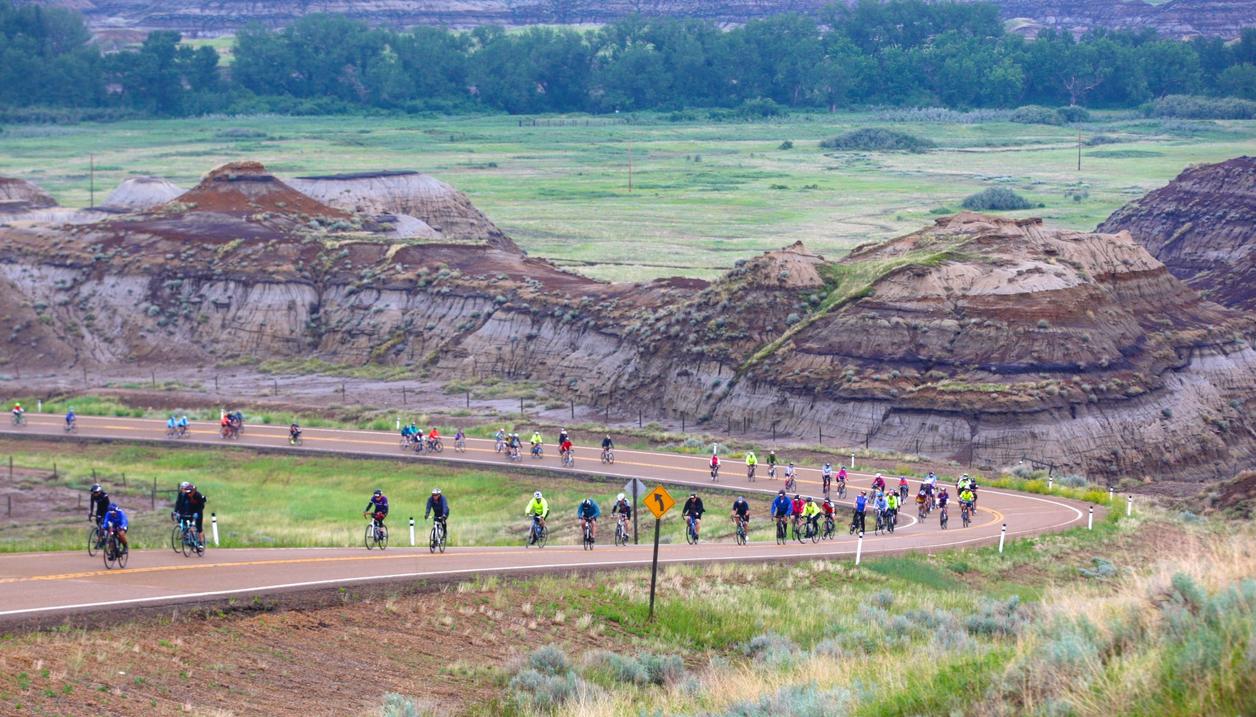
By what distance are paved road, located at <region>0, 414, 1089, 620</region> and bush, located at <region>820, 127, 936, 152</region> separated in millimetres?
141589

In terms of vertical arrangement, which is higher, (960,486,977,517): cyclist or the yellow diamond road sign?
the yellow diamond road sign

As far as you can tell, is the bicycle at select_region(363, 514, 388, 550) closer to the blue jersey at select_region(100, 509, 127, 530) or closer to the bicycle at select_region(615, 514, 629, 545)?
the bicycle at select_region(615, 514, 629, 545)

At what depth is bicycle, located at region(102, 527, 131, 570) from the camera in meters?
25.3

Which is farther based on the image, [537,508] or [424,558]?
[537,508]

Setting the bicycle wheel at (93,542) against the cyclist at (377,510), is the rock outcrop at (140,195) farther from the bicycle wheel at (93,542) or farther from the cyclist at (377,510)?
the bicycle wheel at (93,542)

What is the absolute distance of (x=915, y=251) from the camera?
64000 mm

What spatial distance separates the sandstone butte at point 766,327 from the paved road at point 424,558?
8.41 meters

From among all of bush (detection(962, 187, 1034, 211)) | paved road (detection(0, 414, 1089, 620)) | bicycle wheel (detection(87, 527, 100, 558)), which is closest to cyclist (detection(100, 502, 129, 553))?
bicycle wheel (detection(87, 527, 100, 558))

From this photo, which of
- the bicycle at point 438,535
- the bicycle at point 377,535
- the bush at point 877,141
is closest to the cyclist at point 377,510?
the bicycle at point 377,535

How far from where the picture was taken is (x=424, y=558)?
95.0 feet

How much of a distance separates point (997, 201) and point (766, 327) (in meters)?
73.5

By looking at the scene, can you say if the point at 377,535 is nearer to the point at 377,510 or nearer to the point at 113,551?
the point at 377,510

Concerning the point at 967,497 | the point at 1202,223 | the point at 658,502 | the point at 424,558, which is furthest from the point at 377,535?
the point at 1202,223

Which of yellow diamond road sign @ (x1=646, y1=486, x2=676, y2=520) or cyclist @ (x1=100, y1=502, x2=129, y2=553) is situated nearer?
yellow diamond road sign @ (x1=646, y1=486, x2=676, y2=520)
